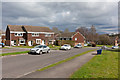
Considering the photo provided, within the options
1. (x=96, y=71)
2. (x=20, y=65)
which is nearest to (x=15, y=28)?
(x=20, y=65)

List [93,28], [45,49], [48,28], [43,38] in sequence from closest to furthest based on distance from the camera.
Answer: [45,49] → [43,38] → [48,28] → [93,28]

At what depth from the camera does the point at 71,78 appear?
262 inches

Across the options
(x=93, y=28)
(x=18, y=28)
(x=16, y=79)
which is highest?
(x=93, y=28)

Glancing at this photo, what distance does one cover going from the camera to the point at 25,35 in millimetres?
40375

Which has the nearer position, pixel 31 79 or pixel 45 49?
pixel 31 79

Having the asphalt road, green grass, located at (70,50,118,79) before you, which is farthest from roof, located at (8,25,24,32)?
green grass, located at (70,50,118,79)

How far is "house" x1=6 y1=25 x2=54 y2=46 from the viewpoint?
1485 inches

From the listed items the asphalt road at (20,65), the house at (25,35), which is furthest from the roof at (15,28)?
the asphalt road at (20,65)

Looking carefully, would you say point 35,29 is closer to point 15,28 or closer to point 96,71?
point 15,28

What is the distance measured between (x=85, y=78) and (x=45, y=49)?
14.2m

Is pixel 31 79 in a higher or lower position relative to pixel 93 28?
A: lower

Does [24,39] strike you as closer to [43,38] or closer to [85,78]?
[43,38]

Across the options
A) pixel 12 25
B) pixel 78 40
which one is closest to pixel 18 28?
pixel 12 25

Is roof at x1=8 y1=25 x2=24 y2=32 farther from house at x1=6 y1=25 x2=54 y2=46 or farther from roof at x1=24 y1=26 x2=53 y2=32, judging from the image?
roof at x1=24 y1=26 x2=53 y2=32
